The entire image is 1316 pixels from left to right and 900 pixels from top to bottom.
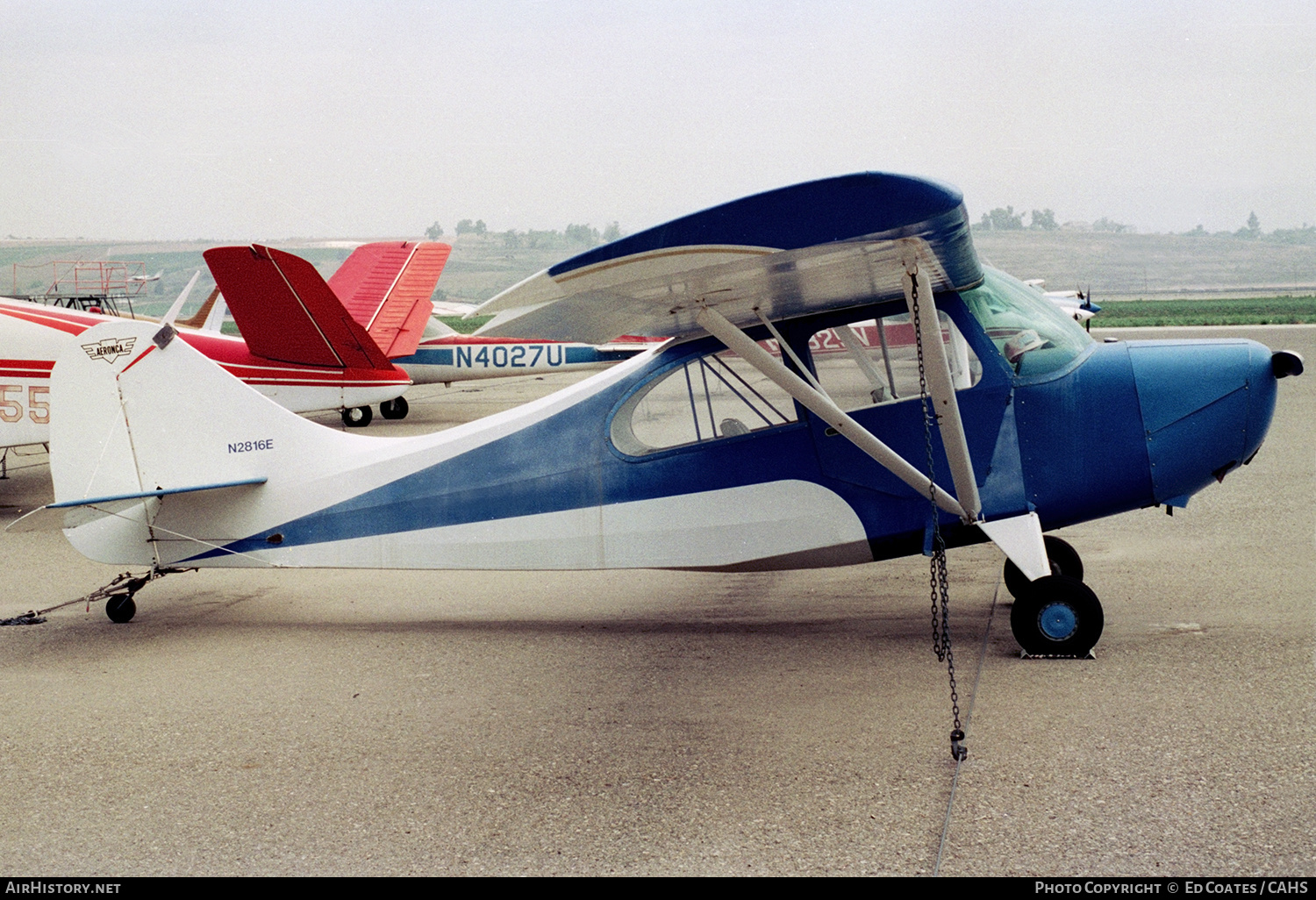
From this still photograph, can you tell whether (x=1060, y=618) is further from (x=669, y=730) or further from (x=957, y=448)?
(x=669, y=730)

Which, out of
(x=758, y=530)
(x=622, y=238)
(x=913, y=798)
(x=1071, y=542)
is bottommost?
(x=1071, y=542)

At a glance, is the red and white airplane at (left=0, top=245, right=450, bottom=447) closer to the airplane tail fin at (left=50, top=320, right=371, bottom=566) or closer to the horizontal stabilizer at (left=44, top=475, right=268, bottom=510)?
the airplane tail fin at (left=50, top=320, right=371, bottom=566)

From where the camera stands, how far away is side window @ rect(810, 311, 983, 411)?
600cm

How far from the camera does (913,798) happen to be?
13.6 ft

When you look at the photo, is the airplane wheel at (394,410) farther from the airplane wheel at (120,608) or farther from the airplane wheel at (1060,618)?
the airplane wheel at (1060,618)

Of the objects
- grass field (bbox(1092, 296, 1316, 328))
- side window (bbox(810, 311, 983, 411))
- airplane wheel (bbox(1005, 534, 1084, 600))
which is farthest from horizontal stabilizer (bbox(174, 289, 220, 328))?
grass field (bbox(1092, 296, 1316, 328))

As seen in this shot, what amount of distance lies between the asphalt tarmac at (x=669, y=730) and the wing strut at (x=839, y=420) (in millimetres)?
927

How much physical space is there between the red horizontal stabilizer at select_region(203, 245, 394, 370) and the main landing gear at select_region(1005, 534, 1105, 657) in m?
11.7

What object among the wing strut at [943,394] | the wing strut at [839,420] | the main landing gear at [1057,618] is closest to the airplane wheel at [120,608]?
the wing strut at [839,420]

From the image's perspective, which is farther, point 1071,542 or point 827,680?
point 1071,542

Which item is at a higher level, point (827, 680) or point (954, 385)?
point (954, 385)
